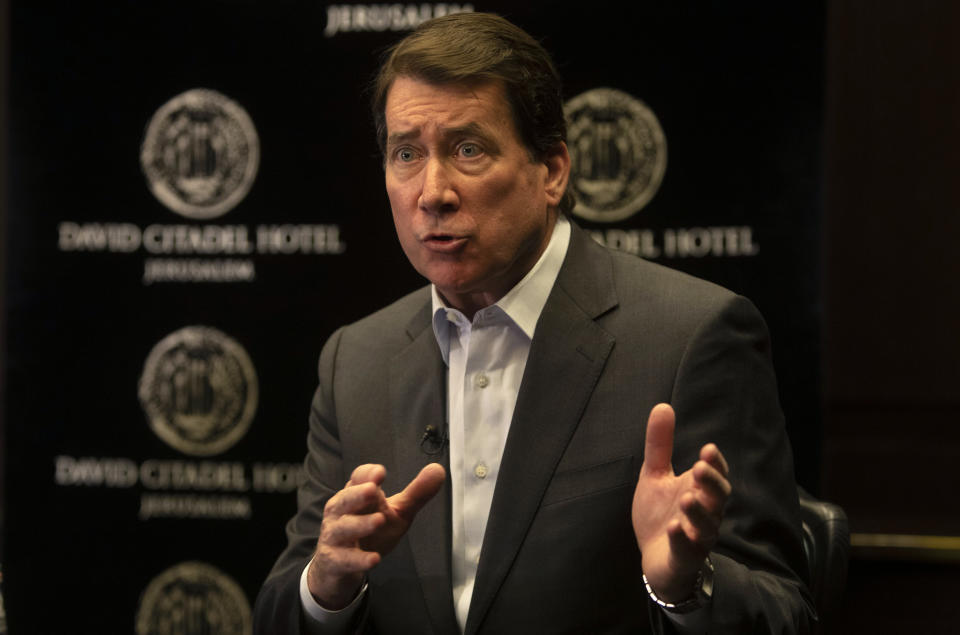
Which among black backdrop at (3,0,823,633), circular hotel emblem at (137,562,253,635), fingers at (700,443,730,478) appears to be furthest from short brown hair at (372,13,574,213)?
circular hotel emblem at (137,562,253,635)

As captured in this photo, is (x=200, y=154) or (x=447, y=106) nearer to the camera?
(x=447, y=106)

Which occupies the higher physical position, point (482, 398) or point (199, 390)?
point (482, 398)

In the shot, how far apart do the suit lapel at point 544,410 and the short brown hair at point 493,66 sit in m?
0.29

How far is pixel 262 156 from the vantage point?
10.5 ft

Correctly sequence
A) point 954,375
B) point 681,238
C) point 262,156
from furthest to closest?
point 954,375 → point 262,156 → point 681,238

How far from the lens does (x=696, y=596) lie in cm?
156

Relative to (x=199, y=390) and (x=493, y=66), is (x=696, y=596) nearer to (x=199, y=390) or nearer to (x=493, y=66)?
(x=493, y=66)

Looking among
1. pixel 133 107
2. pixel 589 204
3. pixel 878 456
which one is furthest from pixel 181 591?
pixel 878 456

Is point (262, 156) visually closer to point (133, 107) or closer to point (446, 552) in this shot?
point (133, 107)

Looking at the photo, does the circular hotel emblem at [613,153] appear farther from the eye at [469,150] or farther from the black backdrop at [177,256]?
the eye at [469,150]

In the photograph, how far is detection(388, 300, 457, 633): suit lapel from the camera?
1872 millimetres

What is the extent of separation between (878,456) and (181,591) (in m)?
2.39

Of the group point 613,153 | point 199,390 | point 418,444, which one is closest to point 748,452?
point 418,444

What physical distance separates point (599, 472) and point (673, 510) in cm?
30
